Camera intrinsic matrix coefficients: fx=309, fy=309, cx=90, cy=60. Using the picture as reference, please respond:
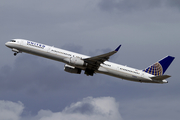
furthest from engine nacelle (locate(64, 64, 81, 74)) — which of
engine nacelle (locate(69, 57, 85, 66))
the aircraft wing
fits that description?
engine nacelle (locate(69, 57, 85, 66))

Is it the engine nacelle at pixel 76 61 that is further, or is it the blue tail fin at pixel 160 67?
the blue tail fin at pixel 160 67

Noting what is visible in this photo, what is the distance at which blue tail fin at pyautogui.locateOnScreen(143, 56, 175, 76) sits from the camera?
75.7 m

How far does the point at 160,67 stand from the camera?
76.9 m

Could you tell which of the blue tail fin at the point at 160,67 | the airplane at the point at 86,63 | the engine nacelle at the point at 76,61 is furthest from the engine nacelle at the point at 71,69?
the blue tail fin at the point at 160,67

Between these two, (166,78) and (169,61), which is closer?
(166,78)

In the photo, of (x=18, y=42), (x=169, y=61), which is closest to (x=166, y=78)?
(x=169, y=61)

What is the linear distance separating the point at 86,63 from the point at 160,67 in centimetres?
1954

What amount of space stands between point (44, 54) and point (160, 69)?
94.9 ft

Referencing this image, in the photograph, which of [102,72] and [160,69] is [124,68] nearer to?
[102,72]

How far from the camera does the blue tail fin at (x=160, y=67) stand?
75.7 meters

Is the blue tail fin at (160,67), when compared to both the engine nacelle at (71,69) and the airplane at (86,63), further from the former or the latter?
the engine nacelle at (71,69)

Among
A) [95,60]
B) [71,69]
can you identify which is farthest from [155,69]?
[71,69]

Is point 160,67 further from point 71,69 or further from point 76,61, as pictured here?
point 71,69

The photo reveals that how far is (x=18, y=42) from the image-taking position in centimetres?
7044
